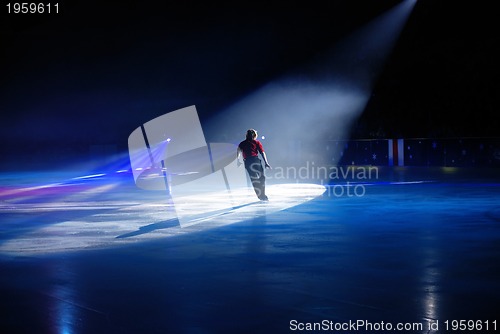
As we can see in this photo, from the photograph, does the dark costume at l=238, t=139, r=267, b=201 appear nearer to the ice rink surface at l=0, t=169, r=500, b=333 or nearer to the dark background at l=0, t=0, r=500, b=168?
the ice rink surface at l=0, t=169, r=500, b=333

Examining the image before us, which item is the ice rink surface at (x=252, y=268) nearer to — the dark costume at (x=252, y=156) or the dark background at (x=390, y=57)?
the dark costume at (x=252, y=156)

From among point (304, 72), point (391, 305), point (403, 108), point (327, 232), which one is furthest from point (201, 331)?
point (304, 72)

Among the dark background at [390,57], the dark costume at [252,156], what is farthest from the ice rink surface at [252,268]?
the dark background at [390,57]

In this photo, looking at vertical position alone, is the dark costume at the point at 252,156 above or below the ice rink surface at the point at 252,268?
above

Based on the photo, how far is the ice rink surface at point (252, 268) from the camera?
19.4ft

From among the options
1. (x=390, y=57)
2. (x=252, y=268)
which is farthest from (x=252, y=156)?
(x=390, y=57)

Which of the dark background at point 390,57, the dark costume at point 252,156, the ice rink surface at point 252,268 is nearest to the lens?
the ice rink surface at point 252,268

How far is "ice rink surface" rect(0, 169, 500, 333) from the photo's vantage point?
591 centimetres

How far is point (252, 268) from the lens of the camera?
8.25m

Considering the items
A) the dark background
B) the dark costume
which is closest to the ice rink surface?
the dark costume

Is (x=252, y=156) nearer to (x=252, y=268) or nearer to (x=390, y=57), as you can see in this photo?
(x=252, y=268)

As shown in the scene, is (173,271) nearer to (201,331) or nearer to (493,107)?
(201,331)

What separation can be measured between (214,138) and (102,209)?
3339 cm

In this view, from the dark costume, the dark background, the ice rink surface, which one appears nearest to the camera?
the ice rink surface
